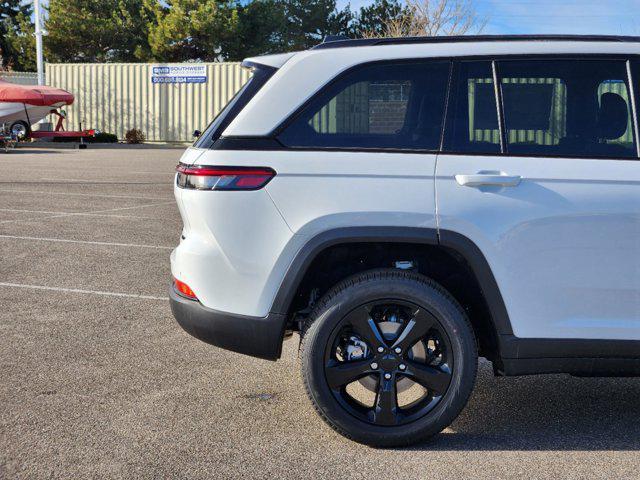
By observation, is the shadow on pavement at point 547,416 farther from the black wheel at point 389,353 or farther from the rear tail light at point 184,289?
the rear tail light at point 184,289

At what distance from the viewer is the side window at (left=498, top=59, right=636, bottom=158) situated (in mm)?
3789

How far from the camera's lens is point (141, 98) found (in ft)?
134

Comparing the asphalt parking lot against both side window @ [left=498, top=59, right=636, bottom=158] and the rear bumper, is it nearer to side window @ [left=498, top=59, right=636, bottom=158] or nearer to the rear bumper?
the rear bumper

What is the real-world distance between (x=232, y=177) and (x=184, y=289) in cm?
61

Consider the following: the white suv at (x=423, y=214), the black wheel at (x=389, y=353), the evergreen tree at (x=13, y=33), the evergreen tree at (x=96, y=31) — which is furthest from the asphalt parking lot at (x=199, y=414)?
the evergreen tree at (x=13, y=33)

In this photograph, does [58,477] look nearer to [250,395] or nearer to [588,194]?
[250,395]

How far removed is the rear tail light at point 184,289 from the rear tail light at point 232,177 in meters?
0.47

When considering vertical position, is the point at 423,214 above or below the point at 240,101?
below

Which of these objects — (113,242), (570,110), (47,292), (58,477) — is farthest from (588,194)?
(113,242)

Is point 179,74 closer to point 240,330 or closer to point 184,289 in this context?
point 184,289

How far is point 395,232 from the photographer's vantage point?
367cm

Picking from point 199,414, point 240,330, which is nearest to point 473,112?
point 240,330

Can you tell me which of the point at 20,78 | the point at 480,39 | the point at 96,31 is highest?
the point at 96,31

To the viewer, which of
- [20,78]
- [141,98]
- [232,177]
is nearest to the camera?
[232,177]
